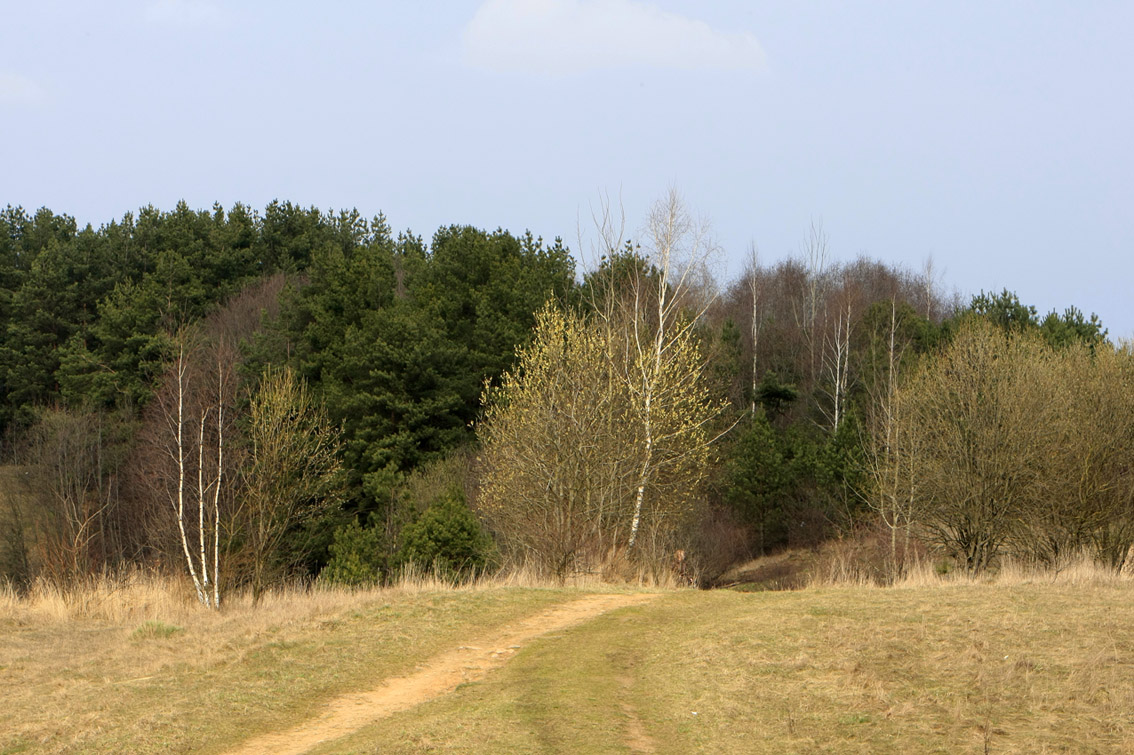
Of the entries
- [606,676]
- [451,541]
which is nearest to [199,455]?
[451,541]

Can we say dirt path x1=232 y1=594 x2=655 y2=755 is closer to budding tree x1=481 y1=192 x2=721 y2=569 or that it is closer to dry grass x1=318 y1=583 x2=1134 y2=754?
dry grass x1=318 y1=583 x2=1134 y2=754

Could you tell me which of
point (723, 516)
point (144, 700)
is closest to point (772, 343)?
point (723, 516)

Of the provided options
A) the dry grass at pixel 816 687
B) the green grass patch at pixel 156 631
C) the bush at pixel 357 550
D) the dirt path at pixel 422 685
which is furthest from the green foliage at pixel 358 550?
the dry grass at pixel 816 687

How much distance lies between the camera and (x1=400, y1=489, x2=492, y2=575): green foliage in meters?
23.9

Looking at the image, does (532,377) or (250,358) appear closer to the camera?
(532,377)

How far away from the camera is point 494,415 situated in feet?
89.5

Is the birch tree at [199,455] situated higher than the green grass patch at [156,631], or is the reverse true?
the birch tree at [199,455]

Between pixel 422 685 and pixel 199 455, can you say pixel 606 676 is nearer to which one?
pixel 422 685

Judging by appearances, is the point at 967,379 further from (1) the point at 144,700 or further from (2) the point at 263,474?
(1) the point at 144,700

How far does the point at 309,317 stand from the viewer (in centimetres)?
4575

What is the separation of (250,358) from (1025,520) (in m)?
32.1

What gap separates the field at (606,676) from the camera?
847 cm

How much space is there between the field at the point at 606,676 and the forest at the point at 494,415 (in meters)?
5.99

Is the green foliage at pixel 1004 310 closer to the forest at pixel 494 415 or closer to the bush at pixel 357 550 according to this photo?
the forest at pixel 494 415
